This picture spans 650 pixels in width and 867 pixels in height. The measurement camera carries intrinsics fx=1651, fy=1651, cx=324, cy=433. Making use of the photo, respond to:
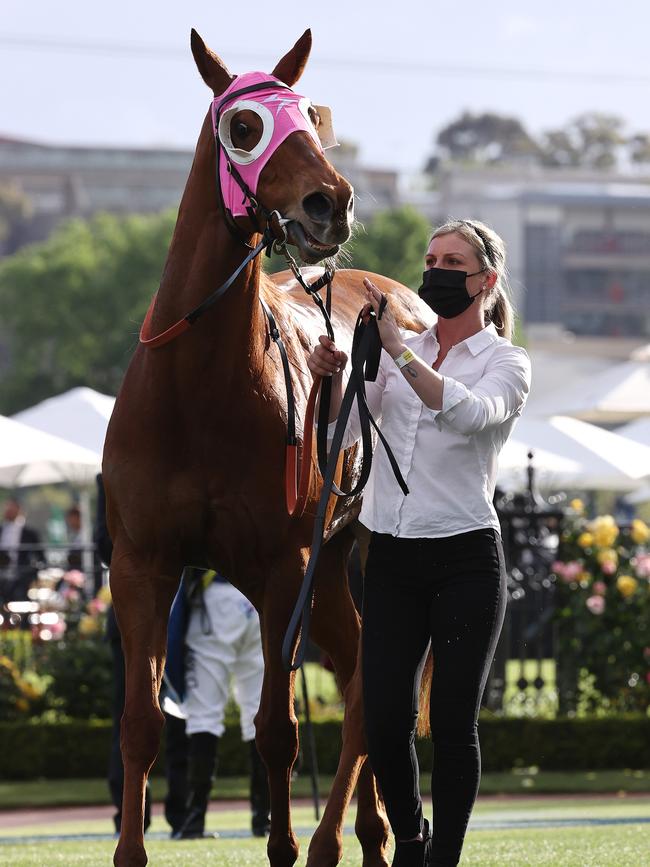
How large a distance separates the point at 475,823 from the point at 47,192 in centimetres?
11117

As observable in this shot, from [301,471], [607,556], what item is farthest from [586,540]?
[301,471]

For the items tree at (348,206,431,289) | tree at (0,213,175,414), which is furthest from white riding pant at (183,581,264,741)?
tree at (348,206,431,289)

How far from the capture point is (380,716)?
15.4 ft

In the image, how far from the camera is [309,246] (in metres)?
4.82

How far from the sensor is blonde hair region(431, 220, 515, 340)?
16.0ft

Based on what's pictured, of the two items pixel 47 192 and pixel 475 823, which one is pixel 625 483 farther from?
pixel 47 192

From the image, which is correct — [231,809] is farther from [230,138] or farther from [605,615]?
[230,138]

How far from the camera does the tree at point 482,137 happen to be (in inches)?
5167

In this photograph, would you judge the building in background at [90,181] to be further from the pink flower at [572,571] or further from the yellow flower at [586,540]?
the pink flower at [572,571]

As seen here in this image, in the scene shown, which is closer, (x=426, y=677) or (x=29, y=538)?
(x=426, y=677)

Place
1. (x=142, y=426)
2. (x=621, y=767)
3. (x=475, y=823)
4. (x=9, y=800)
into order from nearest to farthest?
(x=142, y=426), (x=475, y=823), (x=9, y=800), (x=621, y=767)

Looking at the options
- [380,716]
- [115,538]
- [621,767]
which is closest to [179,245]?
[115,538]

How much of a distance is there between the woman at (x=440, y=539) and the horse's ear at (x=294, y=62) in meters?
0.94

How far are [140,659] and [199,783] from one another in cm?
362
